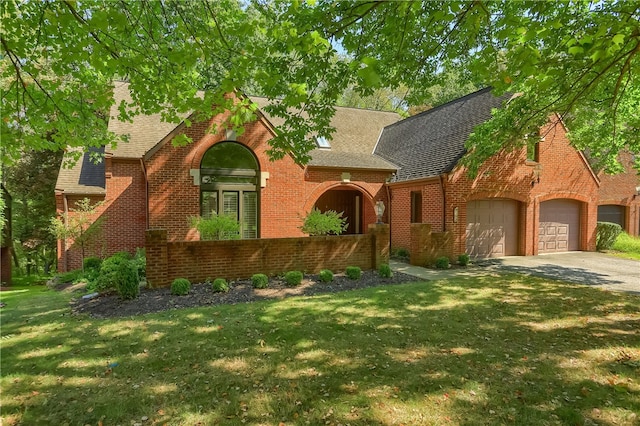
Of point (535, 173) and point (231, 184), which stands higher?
point (535, 173)

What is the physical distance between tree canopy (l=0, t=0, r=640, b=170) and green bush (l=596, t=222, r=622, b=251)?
12.3 metres

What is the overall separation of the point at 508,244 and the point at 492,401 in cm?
1310

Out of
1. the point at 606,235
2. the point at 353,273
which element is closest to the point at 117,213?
the point at 353,273

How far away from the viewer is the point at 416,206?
15.3 metres

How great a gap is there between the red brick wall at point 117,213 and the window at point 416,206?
11478 millimetres

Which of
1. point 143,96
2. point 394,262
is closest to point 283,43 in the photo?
point 143,96

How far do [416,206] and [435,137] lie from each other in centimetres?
361

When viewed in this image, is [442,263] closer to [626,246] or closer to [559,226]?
[559,226]

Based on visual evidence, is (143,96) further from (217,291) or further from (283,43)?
(217,291)

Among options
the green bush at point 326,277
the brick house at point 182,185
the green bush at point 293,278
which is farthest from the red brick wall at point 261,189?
the green bush at point 293,278

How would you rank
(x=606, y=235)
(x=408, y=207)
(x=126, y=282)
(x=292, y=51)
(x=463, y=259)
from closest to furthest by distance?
(x=292, y=51) → (x=126, y=282) → (x=463, y=259) → (x=408, y=207) → (x=606, y=235)

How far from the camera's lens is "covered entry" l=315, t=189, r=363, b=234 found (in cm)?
1847

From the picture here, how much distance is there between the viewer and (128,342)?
17.0 feet

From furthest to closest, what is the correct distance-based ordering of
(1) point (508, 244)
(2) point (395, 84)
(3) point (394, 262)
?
(1) point (508, 244)
(3) point (394, 262)
(2) point (395, 84)
